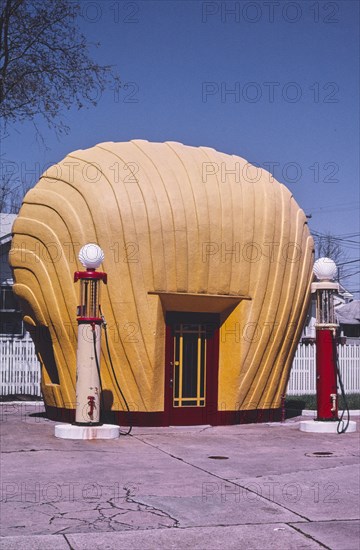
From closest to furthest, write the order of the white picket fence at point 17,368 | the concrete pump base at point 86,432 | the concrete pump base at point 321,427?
1. the concrete pump base at point 86,432
2. the concrete pump base at point 321,427
3. the white picket fence at point 17,368

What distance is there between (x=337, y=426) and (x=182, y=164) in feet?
18.1

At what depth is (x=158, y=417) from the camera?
1453 cm

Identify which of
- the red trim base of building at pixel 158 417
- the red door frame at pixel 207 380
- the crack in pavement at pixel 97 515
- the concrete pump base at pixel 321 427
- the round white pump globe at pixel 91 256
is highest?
the round white pump globe at pixel 91 256

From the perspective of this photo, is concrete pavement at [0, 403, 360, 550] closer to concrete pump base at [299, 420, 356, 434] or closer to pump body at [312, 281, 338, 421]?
concrete pump base at [299, 420, 356, 434]

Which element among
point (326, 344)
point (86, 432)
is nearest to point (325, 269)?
point (326, 344)

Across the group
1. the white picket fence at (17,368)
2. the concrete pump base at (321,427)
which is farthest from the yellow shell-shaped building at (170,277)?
the white picket fence at (17,368)

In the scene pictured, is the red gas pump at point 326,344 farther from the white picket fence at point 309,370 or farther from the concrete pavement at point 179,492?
the white picket fence at point 309,370

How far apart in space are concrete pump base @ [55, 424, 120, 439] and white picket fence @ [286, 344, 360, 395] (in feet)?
39.3

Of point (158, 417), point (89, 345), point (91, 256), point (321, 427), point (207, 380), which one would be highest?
point (91, 256)

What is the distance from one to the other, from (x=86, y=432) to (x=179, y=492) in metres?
4.36

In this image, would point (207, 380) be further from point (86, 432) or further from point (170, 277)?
point (86, 432)

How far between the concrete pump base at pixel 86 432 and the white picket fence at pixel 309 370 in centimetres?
1199

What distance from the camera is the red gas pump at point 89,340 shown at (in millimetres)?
13156

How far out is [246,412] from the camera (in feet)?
50.3
